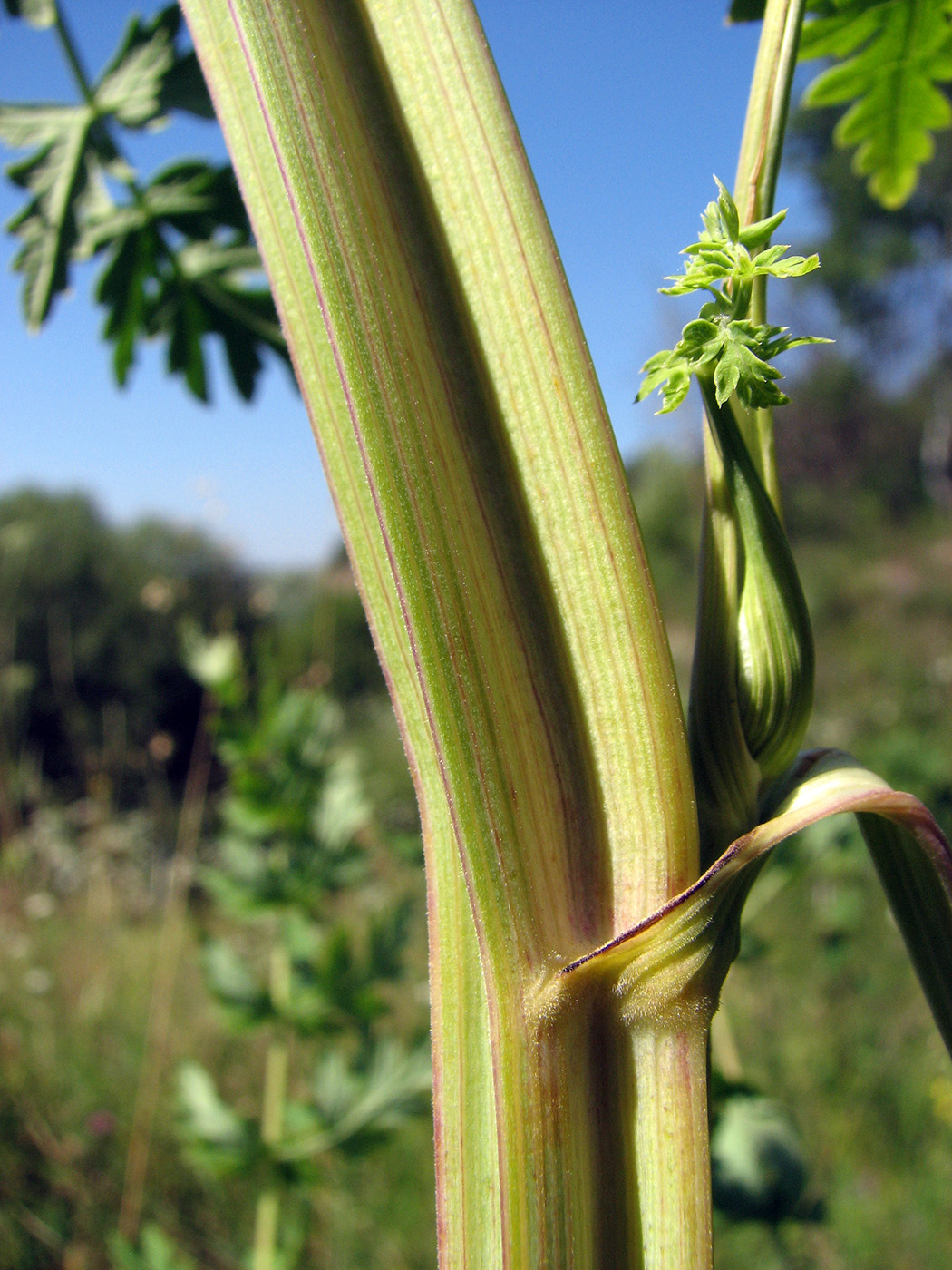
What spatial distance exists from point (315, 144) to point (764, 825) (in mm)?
382

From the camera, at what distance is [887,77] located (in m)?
0.86

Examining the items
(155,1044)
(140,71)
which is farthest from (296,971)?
(155,1044)

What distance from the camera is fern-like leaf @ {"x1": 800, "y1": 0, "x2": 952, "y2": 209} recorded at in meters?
0.77

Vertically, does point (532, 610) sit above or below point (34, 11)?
below

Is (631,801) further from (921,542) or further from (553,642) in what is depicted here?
(921,542)

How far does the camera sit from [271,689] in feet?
7.27

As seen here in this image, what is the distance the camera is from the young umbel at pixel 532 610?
40cm

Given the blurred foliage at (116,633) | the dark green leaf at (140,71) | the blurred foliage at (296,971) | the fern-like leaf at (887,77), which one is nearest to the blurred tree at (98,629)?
the blurred foliage at (116,633)

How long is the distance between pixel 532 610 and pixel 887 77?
0.77m

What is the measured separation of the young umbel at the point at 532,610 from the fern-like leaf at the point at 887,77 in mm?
458

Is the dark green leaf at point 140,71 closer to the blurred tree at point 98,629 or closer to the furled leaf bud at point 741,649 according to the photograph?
the furled leaf bud at point 741,649

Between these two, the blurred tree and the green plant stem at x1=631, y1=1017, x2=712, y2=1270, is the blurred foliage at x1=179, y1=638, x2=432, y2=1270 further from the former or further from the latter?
the blurred tree

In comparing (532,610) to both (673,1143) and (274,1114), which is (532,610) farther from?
(274,1114)

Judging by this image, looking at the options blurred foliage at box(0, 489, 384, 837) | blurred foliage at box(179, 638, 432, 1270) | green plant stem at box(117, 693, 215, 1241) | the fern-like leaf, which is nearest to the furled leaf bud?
the fern-like leaf
